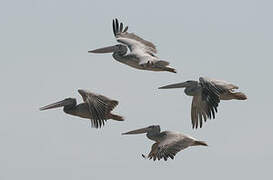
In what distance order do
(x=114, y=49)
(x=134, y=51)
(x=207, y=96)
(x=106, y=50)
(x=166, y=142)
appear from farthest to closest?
(x=106, y=50) → (x=114, y=49) → (x=134, y=51) → (x=207, y=96) → (x=166, y=142)

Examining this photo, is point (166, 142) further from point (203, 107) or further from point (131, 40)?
point (131, 40)

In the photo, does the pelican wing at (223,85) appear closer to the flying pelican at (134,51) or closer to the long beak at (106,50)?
the flying pelican at (134,51)

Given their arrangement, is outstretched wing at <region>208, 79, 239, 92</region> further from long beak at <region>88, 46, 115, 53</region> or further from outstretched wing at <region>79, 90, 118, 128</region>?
long beak at <region>88, 46, 115, 53</region>

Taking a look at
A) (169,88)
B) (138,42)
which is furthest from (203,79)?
(138,42)

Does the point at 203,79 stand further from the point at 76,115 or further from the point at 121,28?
the point at 121,28

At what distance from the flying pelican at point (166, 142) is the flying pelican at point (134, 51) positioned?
1.70 meters

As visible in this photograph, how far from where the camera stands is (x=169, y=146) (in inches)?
1170

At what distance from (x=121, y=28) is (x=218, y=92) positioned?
7.24 m

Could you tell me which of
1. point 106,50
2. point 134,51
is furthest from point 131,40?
point 134,51

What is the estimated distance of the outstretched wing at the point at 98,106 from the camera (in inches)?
1154

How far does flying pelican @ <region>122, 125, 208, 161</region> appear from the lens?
29.4 meters

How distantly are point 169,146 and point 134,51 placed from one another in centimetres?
464

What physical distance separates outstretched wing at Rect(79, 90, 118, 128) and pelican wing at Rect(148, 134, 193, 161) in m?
1.55

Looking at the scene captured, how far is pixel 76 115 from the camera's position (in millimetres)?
31422
